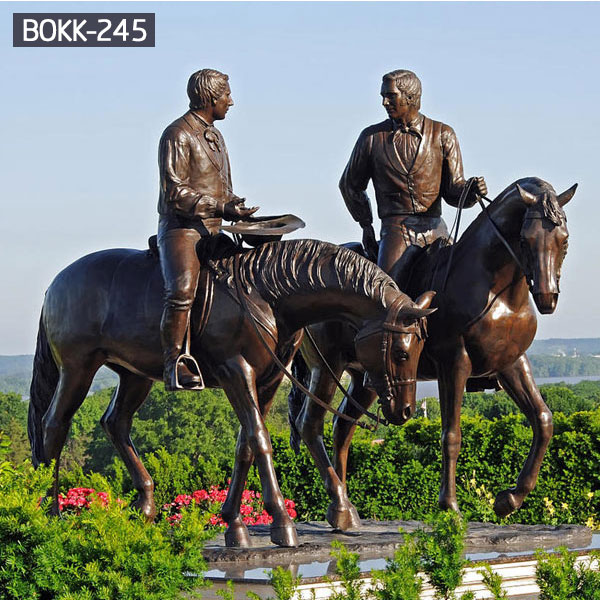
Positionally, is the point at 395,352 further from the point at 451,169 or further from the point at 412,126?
the point at 412,126

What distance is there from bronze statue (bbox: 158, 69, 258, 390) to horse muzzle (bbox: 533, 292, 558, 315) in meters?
2.15

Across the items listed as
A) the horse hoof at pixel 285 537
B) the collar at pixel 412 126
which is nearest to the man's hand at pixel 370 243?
the collar at pixel 412 126

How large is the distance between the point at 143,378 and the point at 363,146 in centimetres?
271

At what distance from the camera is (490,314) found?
8.55 metres

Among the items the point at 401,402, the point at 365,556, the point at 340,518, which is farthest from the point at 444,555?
the point at 340,518

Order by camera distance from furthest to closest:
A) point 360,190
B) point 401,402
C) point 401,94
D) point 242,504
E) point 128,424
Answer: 1. point 242,504
2. point 360,190
3. point 128,424
4. point 401,94
5. point 401,402

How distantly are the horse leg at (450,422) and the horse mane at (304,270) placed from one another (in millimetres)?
1161

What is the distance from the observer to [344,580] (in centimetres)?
597

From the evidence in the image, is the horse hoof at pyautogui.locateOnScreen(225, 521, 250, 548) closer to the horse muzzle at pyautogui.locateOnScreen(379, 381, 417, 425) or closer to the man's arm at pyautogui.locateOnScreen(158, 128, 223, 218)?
the horse muzzle at pyautogui.locateOnScreen(379, 381, 417, 425)

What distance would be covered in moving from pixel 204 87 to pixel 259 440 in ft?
8.92

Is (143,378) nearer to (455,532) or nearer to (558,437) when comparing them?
(455,532)

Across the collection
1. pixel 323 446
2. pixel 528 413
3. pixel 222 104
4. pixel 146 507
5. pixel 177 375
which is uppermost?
pixel 222 104

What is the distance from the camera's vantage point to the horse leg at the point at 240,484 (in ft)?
27.6

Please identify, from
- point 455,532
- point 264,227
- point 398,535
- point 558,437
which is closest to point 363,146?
point 264,227
